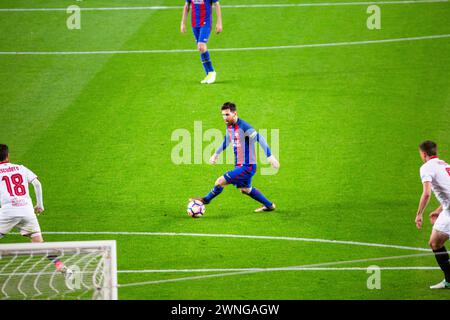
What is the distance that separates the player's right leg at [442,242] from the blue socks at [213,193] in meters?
4.05

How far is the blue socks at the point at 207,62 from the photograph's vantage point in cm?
1867

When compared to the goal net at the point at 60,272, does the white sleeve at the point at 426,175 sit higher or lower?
higher

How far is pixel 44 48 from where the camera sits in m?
21.3

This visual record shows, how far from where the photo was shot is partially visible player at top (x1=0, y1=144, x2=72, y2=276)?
1164 cm

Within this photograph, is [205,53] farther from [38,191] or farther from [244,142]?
[38,191]

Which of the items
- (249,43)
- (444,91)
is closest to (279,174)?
(444,91)

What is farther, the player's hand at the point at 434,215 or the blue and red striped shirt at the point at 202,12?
the blue and red striped shirt at the point at 202,12

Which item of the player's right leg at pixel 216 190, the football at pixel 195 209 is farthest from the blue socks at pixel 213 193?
the football at pixel 195 209

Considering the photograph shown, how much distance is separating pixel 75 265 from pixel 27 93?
28.4 ft

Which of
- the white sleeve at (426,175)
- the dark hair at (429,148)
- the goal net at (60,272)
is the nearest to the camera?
the goal net at (60,272)

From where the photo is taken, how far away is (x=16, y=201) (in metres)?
11.7

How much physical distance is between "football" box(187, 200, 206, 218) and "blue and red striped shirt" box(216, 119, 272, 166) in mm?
952

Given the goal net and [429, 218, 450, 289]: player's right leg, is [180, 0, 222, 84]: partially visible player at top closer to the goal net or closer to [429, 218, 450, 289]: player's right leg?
the goal net

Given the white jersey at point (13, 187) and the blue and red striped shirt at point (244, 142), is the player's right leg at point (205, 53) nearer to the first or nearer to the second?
the blue and red striped shirt at point (244, 142)
